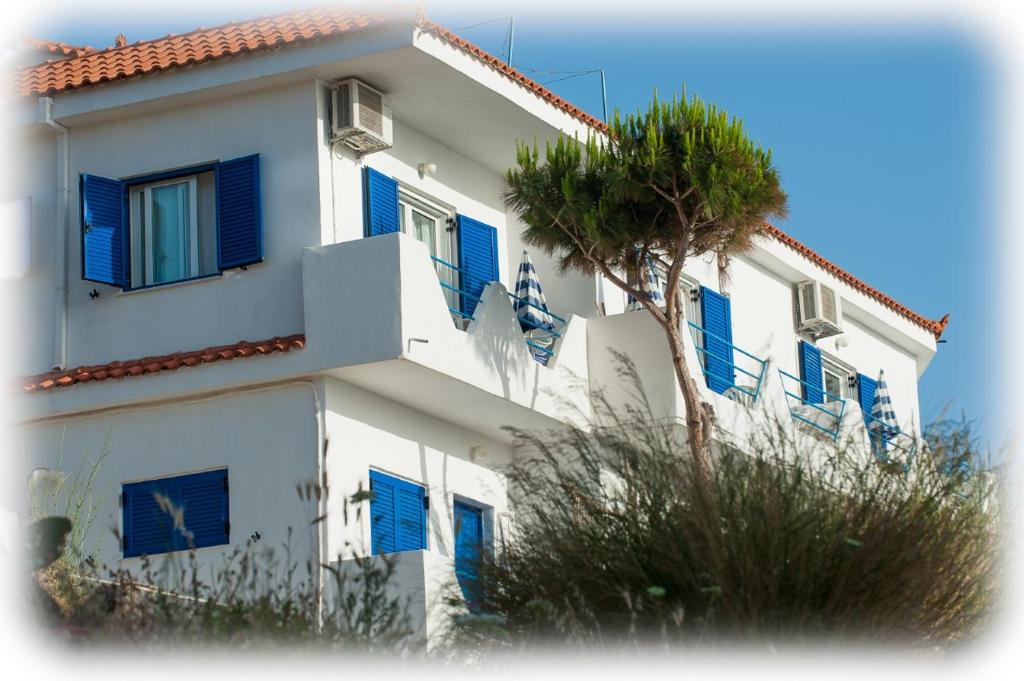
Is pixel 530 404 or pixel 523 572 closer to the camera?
pixel 523 572

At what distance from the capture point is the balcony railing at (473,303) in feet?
59.1

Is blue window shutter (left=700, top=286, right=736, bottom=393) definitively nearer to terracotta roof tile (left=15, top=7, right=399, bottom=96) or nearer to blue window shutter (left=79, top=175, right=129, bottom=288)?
terracotta roof tile (left=15, top=7, right=399, bottom=96)

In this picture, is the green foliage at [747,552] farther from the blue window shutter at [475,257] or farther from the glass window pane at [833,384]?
the glass window pane at [833,384]

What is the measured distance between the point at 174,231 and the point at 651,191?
4685 mm

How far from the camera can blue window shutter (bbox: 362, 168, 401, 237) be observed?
1683 cm

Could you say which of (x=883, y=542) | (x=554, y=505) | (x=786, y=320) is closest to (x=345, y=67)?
(x=554, y=505)

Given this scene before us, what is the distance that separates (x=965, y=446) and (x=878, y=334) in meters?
16.4

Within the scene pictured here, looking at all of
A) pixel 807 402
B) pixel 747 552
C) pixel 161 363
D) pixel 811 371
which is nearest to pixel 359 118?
pixel 161 363

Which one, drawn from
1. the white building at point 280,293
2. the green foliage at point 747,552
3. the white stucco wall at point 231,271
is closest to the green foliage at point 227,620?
the green foliage at point 747,552

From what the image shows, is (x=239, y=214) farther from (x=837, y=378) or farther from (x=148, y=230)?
(x=837, y=378)

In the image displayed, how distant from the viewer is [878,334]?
27.5m

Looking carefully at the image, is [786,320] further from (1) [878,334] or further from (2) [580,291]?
(2) [580,291]

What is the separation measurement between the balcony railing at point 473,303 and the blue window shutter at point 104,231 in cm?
319

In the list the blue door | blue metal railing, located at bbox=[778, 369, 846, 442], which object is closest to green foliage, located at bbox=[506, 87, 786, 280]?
blue metal railing, located at bbox=[778, 369, 846, 442]
